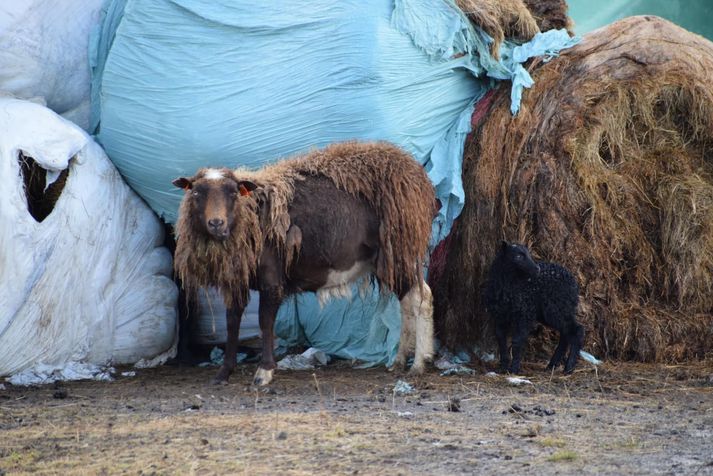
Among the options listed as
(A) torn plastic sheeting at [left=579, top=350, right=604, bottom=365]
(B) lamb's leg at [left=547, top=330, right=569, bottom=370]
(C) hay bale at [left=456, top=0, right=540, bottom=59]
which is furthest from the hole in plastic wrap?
(A) torn plastic sheeting at [left=579, top=350, right=604, bottom=365]

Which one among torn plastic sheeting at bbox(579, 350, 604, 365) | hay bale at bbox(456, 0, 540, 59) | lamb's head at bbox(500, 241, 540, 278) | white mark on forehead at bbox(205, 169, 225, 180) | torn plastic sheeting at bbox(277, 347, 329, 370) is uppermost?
hay bale at bbox(456, 0, 540, 59)

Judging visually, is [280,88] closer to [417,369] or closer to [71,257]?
[71,257]

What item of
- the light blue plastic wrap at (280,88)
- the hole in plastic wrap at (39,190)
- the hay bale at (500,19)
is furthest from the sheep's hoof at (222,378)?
the hay bale at (500,19)

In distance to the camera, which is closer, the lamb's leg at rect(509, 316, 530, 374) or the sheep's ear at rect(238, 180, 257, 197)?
the sheep's ear at rect(238, 180, 257, 197)

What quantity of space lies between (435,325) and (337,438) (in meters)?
3.20

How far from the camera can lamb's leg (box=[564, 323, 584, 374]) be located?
772 cm

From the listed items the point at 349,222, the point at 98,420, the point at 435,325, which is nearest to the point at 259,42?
the point at 349,222

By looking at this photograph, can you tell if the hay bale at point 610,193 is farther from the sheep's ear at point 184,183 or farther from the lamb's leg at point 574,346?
the sheep's ear at point 184,183

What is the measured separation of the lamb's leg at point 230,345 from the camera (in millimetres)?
7406

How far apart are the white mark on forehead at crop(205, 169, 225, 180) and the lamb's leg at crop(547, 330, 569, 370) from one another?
260cm

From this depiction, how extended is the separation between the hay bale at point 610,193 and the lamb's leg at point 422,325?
1.68 feet

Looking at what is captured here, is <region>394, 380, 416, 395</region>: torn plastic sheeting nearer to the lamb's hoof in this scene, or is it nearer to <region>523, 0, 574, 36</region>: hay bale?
the lamb's hoof

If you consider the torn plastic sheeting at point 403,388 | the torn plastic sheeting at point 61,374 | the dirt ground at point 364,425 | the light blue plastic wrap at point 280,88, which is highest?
the light blue plastic wrap at point 280,88

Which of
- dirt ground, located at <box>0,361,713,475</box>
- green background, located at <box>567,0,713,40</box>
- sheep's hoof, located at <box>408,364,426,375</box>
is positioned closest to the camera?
dirt ground, located at <box>0,361,713,475</box>
